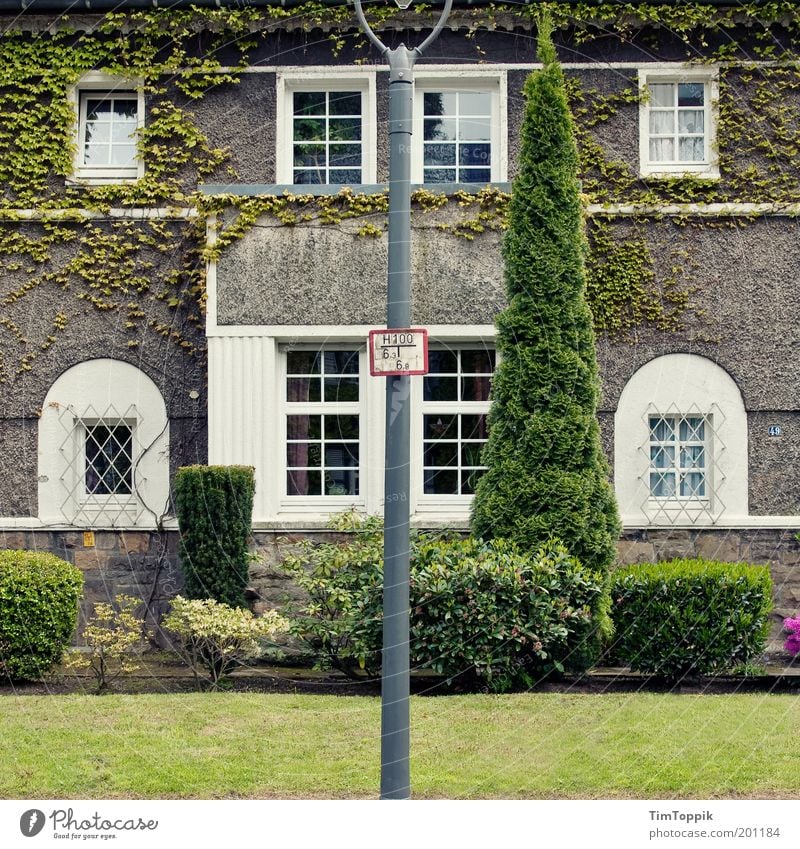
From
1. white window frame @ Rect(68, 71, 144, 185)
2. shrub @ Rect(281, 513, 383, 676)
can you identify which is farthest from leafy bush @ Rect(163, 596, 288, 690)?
white window frame @ Rect(68, 71, 144, 185)

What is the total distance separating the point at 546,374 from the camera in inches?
398

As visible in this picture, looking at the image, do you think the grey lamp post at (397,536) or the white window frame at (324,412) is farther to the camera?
the white window frame at (324,412)

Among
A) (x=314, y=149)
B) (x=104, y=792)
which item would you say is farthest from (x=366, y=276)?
(x=104, y=792)

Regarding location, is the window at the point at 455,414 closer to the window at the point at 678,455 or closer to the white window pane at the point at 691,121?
the window at the point at 678,455

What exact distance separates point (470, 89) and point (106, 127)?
13.0 feet

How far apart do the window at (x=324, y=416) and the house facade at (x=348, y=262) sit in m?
0.02

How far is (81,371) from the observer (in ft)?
39.5

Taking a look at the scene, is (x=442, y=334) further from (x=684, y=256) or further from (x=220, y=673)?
(x=220, y=673)

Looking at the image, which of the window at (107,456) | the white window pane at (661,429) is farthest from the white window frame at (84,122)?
the white window pane at (661,429)

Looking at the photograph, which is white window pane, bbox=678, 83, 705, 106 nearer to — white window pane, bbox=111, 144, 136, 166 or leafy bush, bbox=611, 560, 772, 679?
leafy bush, bbox=611, 560, 772, 679

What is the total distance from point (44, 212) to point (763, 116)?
7.64m

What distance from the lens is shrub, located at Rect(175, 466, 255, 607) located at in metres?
10.5

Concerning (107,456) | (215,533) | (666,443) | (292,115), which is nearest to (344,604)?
(215,533)

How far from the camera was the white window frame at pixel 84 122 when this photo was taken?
12.3 m
